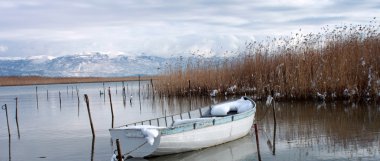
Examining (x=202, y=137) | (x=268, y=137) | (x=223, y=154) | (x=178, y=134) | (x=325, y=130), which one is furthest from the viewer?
(x=325, y=130)

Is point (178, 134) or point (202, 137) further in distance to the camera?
point (202, 137)

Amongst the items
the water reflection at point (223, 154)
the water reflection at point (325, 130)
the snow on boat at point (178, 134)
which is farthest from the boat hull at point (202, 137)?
the water reflection at point (325, 130)

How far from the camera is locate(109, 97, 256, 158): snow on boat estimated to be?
Answer: 13609mm

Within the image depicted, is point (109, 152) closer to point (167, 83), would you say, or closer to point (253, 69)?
point (253, 69)

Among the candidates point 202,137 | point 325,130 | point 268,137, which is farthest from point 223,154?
point 325,130

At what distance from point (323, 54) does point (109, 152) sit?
13771 mm

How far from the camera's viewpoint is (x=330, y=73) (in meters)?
24.7

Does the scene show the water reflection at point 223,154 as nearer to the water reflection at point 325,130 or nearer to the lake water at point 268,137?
the lake water at point 268,137

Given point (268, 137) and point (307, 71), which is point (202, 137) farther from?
point (307, 71)

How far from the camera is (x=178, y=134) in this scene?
14102mm

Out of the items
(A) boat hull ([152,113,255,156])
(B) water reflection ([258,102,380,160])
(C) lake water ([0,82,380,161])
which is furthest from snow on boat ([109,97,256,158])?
(B) water reflection ([258,102,380,160])

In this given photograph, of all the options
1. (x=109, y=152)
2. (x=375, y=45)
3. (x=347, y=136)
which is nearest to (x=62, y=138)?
(x=109, y=152)

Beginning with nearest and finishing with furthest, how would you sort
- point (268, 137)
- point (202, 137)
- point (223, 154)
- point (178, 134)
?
point (178, 134) → point (223, 154) → point (202, 137) → point (268, 137)

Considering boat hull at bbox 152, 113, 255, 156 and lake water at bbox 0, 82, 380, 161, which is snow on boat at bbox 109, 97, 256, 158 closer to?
boat hull at bbox 152, 113, 255, 156
